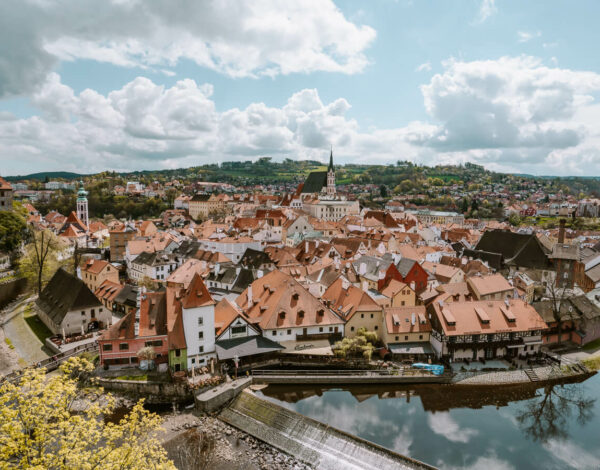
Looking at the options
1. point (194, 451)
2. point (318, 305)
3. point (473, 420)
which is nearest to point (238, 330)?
point (318, 305)

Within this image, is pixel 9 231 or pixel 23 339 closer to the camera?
pixel 23 339

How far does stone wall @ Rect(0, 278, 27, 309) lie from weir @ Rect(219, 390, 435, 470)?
39769 mm

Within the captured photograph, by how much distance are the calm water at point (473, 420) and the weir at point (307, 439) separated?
185 cm

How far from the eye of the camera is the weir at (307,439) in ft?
70.6

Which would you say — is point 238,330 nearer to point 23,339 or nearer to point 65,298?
point 65,298

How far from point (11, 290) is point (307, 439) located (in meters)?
51.9

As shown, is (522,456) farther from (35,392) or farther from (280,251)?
(280,251)

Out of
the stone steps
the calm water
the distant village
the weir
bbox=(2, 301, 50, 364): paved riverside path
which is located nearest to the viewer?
the weir

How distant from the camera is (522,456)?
23.5 meters

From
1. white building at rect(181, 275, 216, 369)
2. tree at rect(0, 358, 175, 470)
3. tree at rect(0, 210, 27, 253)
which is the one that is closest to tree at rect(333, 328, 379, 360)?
white building at rect(181, 275, 216, 369)

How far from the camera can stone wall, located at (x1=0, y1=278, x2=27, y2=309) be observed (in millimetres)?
50500

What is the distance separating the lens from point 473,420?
2625 cm

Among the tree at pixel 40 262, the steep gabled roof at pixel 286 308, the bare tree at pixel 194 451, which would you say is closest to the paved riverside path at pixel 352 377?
the steep gabled roof at pixel 286 308

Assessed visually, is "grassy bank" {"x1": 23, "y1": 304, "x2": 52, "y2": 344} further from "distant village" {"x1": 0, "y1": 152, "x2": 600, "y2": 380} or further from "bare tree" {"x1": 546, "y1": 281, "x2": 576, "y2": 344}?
"bare tree" {"x1": 546, "y1": 281, "x2": 576, "y2": 344}
